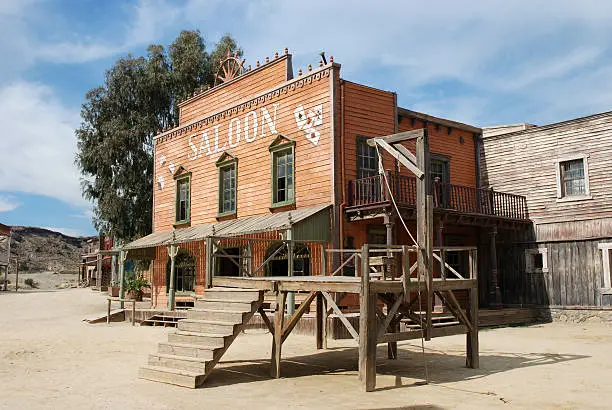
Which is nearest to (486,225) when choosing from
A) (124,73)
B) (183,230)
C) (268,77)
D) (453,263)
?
(453,263)

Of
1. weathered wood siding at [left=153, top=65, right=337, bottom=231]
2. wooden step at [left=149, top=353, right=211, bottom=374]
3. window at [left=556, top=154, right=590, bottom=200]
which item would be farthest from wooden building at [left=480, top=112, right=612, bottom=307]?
wooden step at [left=149, top=353, right=211, bottom=374]

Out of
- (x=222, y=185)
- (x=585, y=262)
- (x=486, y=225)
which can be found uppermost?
(x=222, y=185)

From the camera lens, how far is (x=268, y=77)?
733 inches

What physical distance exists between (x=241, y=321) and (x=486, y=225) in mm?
11416

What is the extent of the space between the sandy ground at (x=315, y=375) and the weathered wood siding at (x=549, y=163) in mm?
4819

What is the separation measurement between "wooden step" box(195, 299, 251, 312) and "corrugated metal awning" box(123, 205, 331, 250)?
3447mm

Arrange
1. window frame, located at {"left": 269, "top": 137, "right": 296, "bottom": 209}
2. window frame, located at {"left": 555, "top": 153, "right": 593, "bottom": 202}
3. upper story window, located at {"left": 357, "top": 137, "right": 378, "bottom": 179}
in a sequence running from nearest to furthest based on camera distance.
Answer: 1. upper story window, located at {"left": 357, "top": 137, "right": 378, "bottom": 179}
2. window frame, located at {"left": 269, "top": 137, "right": 296, "bottom": 209}
3. window frame, located at {"left": 555, "top": 153, "right": 593, "bottom": 202}

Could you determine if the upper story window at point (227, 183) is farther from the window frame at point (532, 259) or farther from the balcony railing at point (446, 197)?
the window frame at point (532, 259)

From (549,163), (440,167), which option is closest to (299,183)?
(440,167)

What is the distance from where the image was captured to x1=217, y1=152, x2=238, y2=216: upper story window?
765 inches

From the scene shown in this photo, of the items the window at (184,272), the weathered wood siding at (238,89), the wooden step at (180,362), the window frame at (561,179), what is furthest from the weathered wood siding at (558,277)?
the wooden step at (180,362)

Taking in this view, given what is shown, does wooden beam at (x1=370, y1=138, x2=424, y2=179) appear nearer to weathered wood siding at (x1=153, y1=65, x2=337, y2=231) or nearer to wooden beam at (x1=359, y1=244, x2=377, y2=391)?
wooden beam at (x1=359, y1=244, x2=377, y2=391)

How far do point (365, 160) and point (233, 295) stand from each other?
8.22m

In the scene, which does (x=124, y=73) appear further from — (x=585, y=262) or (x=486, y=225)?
(x=585, y=262)
